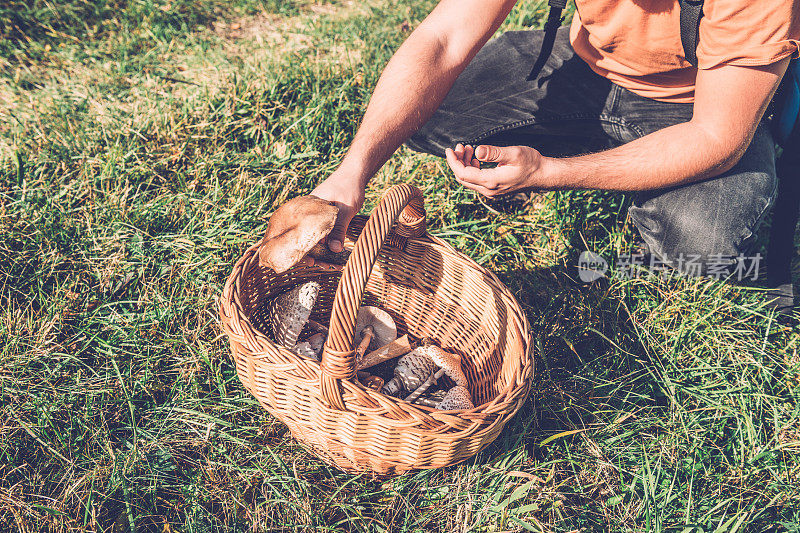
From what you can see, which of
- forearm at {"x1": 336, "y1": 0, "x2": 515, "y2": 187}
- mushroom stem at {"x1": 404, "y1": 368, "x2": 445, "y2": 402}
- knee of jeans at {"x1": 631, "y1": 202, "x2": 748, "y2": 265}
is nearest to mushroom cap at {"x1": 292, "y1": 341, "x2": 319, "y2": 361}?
mushroom stem at {"x1": 404, "y1": 368, "x2": 445, "y2": 402}

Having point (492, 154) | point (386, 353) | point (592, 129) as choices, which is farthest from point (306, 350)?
point (592, 129)

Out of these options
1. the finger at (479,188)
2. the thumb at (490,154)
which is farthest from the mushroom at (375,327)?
the thumb at (490,154)

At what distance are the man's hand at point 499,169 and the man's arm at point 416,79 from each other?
0.32 meters

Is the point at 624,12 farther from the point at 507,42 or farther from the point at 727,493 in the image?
the point at 727,493

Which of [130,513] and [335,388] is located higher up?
[335,388]

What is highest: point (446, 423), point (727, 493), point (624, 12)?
point (624, 12)

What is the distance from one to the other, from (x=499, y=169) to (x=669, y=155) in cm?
72

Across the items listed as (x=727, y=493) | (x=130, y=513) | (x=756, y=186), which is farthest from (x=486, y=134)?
(x=130, y=513)

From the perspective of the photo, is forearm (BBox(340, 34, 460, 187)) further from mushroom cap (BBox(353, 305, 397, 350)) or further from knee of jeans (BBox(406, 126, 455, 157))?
mushroom cap (BBox(353, 305, 397, 350))

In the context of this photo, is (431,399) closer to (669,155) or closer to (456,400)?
(456,400)

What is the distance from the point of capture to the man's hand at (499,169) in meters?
1.93

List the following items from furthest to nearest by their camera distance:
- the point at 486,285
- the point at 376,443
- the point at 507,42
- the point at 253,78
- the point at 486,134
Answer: the point at 253,78, the point at 507,42, the point at 486,134, the point at 486,285, the point at 376,443

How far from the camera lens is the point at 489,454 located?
2125 millimetres

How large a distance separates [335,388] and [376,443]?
0.95ft
